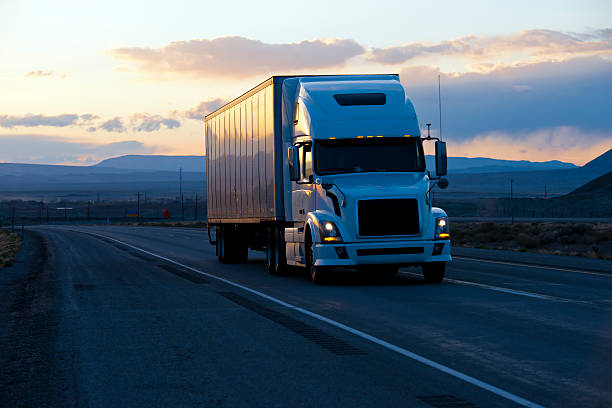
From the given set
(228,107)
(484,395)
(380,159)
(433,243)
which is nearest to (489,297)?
(433,243)

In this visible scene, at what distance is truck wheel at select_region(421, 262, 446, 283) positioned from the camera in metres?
17.5

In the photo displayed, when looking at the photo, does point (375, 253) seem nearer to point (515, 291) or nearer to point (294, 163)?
point (294, 163)

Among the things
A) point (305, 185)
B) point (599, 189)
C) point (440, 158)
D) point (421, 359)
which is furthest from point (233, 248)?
point (599, 189)

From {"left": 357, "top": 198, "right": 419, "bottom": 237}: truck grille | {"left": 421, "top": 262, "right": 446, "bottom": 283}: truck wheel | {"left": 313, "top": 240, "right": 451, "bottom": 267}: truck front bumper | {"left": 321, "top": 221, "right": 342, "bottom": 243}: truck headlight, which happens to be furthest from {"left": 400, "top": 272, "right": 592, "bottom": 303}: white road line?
{"left": 321, "top": 221, "right": 342, "bottom": 243}: truck headlight

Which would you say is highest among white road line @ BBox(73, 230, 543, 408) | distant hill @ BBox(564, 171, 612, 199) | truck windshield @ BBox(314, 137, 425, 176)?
distant hill @ BBox(564, 171, 612, 199)

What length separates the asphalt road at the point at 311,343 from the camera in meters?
7.41

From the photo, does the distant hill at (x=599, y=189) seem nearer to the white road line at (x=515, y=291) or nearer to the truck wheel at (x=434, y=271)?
the white road line at (x=515, y=291)

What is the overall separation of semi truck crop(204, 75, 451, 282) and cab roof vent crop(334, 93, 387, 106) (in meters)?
0.02

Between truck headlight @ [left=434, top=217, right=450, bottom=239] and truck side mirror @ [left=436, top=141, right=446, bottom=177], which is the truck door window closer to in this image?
truck side mirror @ [left=436, top=141, right=446, bottom=177]

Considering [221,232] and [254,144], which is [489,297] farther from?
[221,232]

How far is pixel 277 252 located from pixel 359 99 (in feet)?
14.2

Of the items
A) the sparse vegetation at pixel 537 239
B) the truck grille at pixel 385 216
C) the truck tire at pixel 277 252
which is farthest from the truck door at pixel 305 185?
the sparse vegetation at pixel 537 239

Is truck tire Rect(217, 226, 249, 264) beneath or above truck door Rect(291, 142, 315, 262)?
beneath

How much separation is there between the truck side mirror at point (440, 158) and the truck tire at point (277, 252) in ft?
13.4
